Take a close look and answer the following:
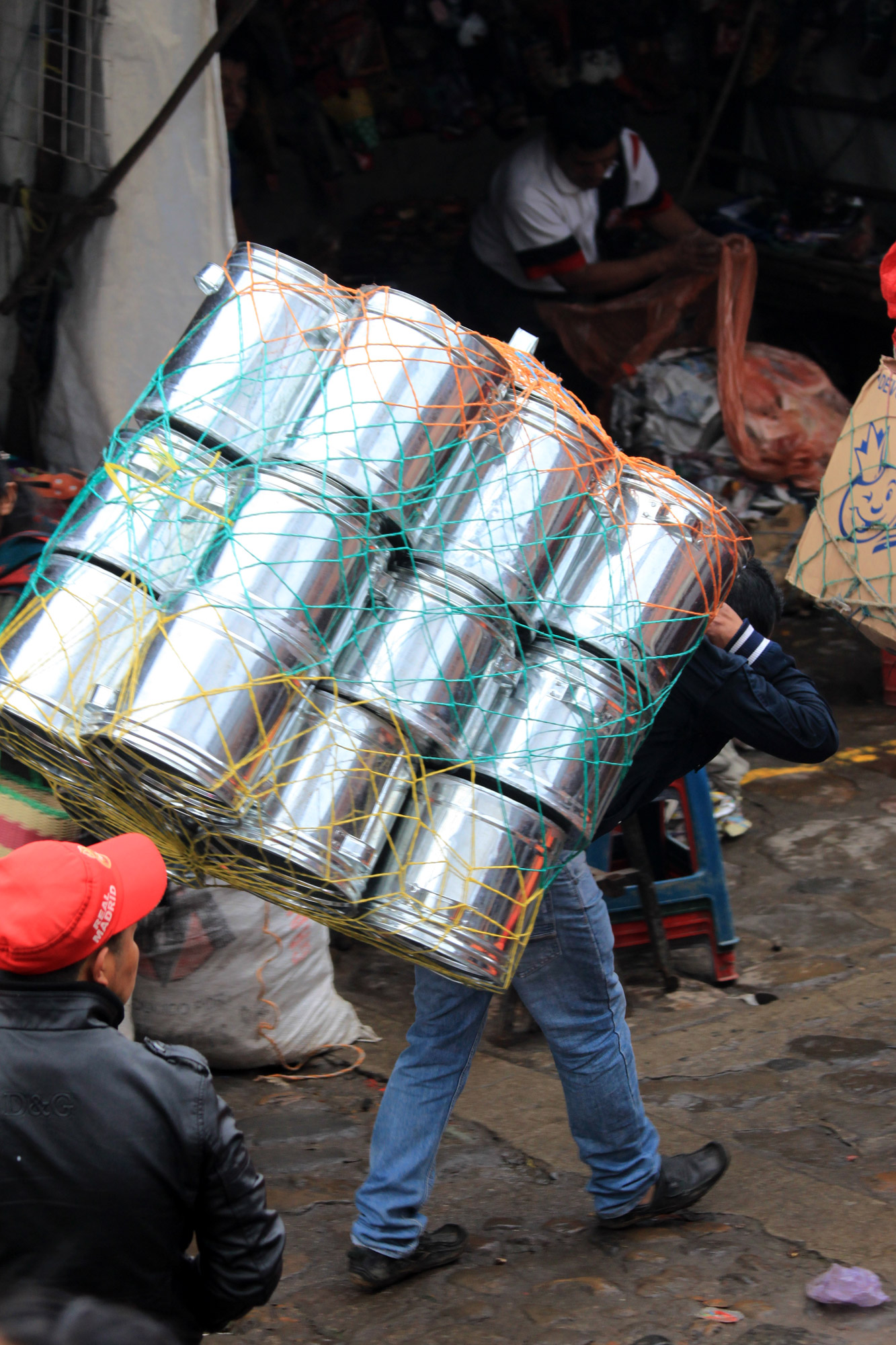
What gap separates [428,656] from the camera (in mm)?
2027

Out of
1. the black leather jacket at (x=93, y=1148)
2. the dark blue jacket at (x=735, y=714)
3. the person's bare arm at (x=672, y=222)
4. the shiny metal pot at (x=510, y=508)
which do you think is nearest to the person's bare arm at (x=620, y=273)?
the person's bare arm at (x=672, y=222)

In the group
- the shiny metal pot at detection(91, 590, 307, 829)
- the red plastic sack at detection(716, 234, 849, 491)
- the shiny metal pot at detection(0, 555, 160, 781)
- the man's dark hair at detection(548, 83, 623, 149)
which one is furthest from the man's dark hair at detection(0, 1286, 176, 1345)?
the man's dark hair at detection(548, 83, 623, 149)

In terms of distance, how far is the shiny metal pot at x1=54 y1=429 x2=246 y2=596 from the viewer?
6.59 feet

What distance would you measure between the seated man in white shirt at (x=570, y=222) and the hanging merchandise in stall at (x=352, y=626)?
4.46 meters

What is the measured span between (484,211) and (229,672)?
5313 mm

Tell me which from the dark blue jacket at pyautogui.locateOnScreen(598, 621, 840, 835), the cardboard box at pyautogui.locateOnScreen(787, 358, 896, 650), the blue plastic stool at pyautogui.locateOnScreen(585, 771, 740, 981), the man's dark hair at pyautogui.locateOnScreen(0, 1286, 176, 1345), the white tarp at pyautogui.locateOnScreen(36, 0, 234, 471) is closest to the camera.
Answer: the man's dark hair at pyautogui.locateOnScreen(0, 1286, 176, 1345)

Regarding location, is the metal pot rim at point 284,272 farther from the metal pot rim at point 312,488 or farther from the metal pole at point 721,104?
the metal pole at point 721,104

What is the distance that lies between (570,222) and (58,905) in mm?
5639

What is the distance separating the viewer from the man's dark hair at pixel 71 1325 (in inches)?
38.3

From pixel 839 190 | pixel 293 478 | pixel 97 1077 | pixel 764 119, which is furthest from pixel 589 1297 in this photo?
pixel 764 119

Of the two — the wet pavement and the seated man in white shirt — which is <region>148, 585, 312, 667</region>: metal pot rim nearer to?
the wet pavement

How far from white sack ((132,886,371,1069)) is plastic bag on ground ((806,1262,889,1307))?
53.4 inches

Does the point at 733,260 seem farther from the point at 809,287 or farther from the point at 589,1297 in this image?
the point at 589,1297

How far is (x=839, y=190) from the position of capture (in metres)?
8.02
